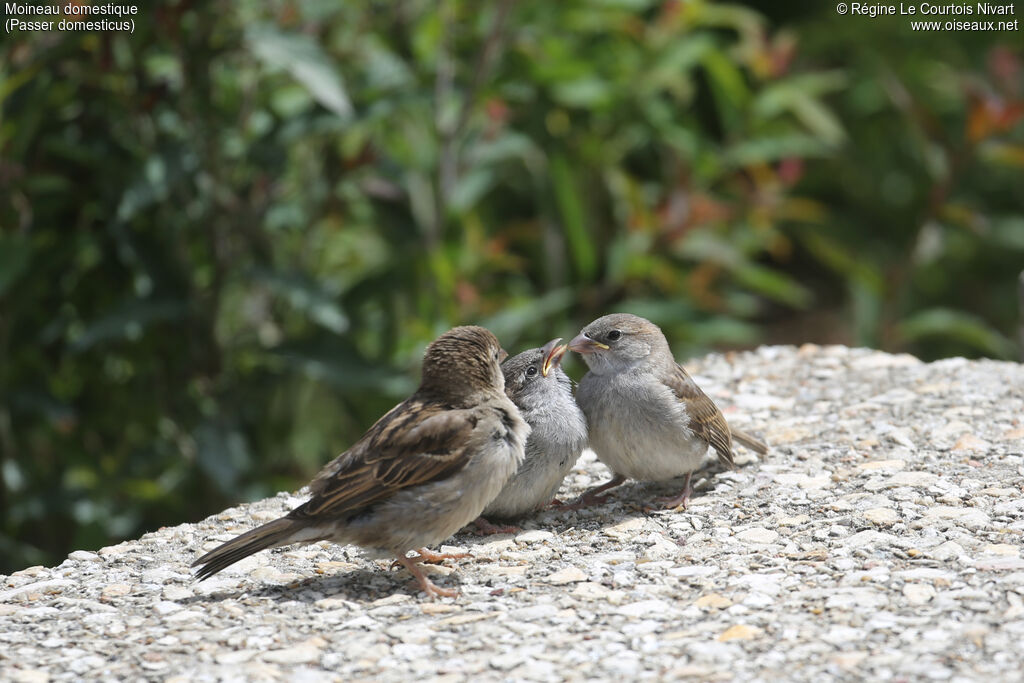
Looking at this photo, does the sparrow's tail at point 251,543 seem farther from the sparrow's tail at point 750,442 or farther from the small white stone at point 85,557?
the sparrow's tail at point 750,442

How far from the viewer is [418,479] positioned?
396 cm

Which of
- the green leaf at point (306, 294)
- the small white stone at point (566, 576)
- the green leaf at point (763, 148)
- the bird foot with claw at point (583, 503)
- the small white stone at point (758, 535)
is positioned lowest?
the small white stone at point (758, 535)

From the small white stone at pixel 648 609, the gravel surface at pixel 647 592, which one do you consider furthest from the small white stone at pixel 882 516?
the small white stone at pixel 648 609

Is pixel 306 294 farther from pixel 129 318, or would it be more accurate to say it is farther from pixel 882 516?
pixel 882 516

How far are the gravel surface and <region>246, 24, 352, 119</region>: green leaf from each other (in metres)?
1.67

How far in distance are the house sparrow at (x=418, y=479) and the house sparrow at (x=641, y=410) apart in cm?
52

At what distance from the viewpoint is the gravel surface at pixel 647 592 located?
3.35 meters

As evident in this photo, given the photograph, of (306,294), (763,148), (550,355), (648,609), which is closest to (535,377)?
(550,355)

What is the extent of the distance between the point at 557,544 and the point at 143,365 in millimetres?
2585

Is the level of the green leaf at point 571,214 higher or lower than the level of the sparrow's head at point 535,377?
→ higher

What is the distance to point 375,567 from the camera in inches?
167

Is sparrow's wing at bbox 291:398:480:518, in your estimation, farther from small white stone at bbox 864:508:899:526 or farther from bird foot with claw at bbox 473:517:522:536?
small white stone at bbox 864:508:899:526

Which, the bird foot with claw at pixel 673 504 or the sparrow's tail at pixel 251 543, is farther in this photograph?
the bird foot with claw at pixel 673 504

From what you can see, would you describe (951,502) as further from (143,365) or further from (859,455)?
(143,365)
